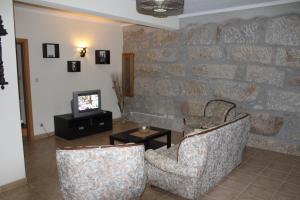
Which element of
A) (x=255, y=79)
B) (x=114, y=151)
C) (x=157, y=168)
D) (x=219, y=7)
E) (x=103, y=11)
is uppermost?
(x=219, y=7)

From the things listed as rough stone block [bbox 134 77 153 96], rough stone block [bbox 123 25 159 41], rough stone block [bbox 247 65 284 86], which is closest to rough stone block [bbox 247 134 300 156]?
rough stone block [bbox 247 65 284 86]

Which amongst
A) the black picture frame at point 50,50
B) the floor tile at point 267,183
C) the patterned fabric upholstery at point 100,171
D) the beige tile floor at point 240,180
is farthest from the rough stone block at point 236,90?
the black picture frame at point 50,50

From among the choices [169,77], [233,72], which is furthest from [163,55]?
[233,72]

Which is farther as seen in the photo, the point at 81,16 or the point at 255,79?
the point at 81,16

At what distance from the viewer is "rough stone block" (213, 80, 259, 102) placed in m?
4.38

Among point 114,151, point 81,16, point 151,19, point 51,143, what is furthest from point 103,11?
point 51,143

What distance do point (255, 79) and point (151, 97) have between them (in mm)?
2458

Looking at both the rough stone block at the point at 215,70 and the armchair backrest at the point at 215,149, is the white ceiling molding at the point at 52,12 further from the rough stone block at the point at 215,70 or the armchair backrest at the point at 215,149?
the armchair backrest at the point at 215,149

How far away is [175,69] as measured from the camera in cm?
539

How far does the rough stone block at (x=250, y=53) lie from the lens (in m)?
4.16

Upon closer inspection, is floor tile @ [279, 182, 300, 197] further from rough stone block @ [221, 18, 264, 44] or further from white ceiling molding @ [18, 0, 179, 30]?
white ceiling molding @ [18, 0, 179, 30]

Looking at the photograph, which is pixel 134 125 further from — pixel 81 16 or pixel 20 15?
pixel 20 15

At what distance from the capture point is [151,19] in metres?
4.47

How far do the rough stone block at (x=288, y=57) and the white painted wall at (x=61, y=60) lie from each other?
3.81 m
